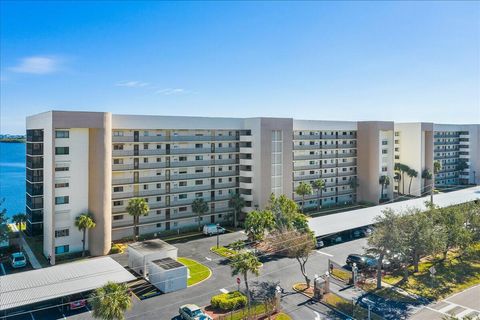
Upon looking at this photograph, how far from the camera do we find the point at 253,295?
34.7 meters

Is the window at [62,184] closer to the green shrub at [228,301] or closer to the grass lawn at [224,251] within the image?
the grass lawn at [224,251]

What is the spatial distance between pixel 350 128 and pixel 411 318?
52.3 metres

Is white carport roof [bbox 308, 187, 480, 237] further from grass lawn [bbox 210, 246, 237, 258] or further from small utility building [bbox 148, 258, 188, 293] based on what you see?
small utility building [bbox 148, 258, 188, 293]

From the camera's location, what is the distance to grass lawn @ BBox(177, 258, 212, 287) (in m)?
38.7

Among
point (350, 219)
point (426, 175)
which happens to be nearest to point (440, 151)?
point (426, 175)

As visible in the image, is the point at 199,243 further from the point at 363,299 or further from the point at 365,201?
the point at 365,201

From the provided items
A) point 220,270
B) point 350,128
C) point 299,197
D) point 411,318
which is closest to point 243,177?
point 299,197

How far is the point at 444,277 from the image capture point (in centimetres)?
3991

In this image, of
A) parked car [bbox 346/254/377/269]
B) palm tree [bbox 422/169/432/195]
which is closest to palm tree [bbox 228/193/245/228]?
parked car [bbox 346/254/377/269]

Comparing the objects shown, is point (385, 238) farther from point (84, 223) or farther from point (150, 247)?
point (84, 223)

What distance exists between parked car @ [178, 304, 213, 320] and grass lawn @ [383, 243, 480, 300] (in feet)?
68.9

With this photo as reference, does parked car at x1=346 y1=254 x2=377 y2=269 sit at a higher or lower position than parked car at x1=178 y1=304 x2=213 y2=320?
higher

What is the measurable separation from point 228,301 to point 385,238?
16364mm

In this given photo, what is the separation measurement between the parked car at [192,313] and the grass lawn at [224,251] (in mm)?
14828
